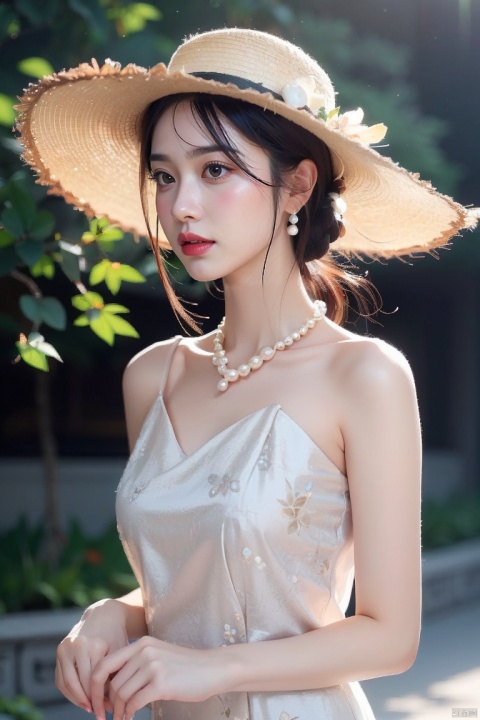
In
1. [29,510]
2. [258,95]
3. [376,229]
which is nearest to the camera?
[258,95]

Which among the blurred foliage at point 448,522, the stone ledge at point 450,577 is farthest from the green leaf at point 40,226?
the blurred foliage at point 448,522

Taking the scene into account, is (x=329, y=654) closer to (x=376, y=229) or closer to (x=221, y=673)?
(x=221, y=673)

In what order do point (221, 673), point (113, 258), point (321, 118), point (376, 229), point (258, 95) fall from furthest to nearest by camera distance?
point (113, 258) → point (376, 229) → point (321, 118) → point (258, 95) → point (221, 673)

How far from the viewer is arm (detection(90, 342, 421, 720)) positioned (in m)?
1.39

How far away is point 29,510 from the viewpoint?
7094 millimetres

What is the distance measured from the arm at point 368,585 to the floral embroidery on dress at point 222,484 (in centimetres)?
17

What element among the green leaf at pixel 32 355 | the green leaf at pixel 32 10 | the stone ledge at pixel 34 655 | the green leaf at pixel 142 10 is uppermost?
the green leaf at pixel 142 10

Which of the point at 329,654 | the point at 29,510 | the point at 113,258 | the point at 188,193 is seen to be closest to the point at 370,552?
the point at 329,654

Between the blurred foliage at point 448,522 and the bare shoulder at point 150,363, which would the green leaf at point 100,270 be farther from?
the blurred foliage at point 448,522

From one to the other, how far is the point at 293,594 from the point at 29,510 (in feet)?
19.0

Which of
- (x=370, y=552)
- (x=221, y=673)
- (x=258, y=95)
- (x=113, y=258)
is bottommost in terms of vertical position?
(x=221, y=673)

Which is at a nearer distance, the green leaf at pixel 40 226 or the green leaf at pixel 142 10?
the green leaf at pixel 40 226

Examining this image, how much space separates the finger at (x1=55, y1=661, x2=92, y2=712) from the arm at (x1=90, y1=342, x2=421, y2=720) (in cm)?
3

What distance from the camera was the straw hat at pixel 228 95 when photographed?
1603mm
